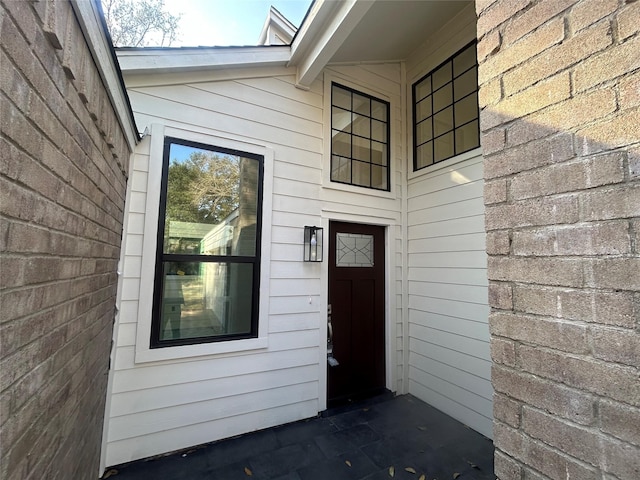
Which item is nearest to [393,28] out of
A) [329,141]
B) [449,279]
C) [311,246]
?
[329,141]

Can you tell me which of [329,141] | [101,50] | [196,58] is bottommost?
[101,50]

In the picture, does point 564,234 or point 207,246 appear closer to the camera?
point 564,234

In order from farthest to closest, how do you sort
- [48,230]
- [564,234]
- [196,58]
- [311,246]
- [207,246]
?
[311,246] < [207,246] < [196,58] < [48,230] < [564,234]

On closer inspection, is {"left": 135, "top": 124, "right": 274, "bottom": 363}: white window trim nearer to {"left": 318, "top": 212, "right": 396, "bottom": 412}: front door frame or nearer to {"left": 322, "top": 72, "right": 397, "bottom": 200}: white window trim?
{"left": 318, "top": 212, "right": 396, "bottom": 412}: front door frame

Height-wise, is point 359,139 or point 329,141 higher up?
point 359,139

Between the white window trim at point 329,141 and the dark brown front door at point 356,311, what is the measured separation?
436 millimetres

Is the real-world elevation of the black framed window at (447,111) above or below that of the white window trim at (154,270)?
above

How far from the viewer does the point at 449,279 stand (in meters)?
3.26

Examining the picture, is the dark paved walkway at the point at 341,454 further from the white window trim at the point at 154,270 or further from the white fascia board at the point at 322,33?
the white fascia board at the point at 322,33

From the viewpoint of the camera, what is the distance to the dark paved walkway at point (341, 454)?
226 cm

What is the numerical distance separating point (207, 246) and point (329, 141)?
6.00ft

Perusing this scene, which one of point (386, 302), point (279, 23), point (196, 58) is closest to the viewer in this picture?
point (196, 58)

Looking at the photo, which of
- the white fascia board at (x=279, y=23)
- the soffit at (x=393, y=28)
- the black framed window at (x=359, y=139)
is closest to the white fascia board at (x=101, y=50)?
the black framed window at (x=359, y=139)

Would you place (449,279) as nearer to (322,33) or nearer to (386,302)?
(386,302)
